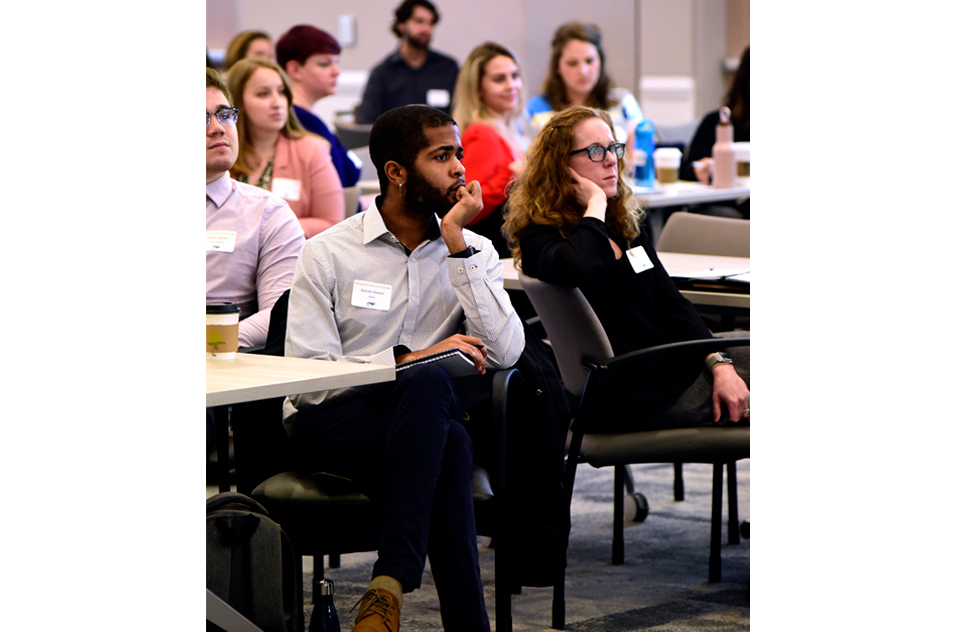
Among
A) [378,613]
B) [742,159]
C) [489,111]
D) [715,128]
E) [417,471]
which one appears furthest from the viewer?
[715,128]

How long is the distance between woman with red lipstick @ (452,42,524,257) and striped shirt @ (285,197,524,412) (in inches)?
81.3

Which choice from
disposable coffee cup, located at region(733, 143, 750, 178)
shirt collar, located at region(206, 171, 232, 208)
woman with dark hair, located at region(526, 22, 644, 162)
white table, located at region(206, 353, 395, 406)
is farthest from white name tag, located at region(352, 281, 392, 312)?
disposable coffee cup, located at region(733, 143, 750, 178)

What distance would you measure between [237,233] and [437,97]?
16.2 feet

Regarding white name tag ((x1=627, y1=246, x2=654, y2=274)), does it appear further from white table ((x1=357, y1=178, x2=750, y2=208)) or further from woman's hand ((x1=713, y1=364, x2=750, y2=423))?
white table ((x1=357, y1=178, x2=750, y2=208))

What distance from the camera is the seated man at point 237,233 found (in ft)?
9.66

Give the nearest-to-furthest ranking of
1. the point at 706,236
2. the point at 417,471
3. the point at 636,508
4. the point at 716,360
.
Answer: the point at 417,471 < the point at 716,360 < the point at 636,508 < the point at 706,236

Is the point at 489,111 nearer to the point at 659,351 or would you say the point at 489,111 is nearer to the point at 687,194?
the point at 687,194

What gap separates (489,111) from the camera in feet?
16.8

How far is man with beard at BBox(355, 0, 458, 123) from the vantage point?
25.4ft

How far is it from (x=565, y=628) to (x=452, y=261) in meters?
0.85

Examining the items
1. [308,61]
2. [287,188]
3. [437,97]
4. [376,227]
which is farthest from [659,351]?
[437,97]
